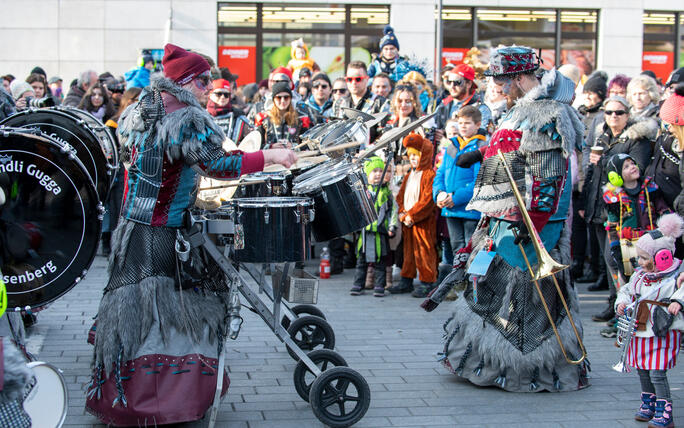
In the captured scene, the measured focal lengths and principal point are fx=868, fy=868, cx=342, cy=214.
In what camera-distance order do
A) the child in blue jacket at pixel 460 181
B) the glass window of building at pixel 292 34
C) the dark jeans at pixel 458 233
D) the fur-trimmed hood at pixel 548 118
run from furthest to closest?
the glass window of building at pixel 292 34
the dark jeans at pixel 458 233
the child in blue jacket at pixel 460 181
the fur-trimmed hood at pixel 548 118

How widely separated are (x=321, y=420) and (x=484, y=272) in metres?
1.41

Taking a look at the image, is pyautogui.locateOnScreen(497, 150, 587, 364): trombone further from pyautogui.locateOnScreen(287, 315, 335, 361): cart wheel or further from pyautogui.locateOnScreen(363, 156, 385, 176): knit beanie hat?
pyautogui.locateOnScreen(363, 156, 385, 176): knit beanie hat

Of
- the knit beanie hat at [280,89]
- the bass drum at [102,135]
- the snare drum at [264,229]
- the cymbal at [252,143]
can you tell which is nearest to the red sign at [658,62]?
the knit beanie hat at [280,89]

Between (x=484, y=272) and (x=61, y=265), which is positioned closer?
(x=61, y=265)

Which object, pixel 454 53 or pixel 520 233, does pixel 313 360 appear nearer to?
pixel 520 233

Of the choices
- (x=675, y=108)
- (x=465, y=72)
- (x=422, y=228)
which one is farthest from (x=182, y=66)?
(x=465, y=72)

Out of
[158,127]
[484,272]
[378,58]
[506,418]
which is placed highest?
[378,58]

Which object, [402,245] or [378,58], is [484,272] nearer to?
[402,245]

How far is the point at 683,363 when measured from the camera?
20.9 feet

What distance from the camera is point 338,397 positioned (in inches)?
196

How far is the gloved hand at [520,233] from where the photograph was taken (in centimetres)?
543

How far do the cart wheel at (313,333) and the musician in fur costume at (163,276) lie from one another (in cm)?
165

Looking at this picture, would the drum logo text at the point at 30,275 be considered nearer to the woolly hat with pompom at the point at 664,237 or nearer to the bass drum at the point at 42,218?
the bass drum at the point at 42,218

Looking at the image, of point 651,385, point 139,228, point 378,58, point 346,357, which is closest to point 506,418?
point 651,385
